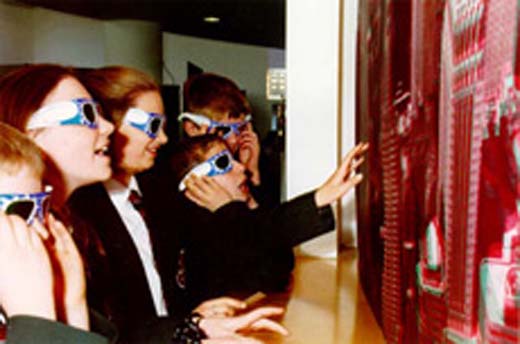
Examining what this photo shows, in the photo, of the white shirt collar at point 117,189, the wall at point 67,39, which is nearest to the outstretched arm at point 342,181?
the white shirt collar at point 117,189

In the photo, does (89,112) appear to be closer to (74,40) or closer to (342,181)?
(342,181)

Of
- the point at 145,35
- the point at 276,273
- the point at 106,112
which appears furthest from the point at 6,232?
the point at 145,35

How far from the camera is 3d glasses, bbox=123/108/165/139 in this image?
1.62 m

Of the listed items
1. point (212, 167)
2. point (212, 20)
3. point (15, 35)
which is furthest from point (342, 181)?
point (212, 20)

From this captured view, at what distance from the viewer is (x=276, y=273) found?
5.53 feet

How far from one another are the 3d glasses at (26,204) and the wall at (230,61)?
7200mm

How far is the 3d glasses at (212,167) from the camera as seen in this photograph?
1810mm

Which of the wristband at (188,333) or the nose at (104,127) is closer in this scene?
the wristband at (188,333)

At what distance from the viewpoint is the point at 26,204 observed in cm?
90

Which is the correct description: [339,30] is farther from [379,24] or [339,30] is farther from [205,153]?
[379,24]

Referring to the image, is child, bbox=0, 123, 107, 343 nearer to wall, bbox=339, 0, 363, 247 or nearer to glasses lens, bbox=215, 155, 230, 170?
glasses lens, bbox=215, 155, 230, 170

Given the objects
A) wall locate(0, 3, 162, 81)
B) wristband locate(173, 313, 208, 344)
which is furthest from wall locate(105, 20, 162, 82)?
wristband locate(173, 313, 208, 344)

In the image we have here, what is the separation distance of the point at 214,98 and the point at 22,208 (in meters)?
1.44

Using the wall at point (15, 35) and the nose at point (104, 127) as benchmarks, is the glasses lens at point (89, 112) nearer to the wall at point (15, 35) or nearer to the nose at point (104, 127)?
the nose at point (104, 127)
